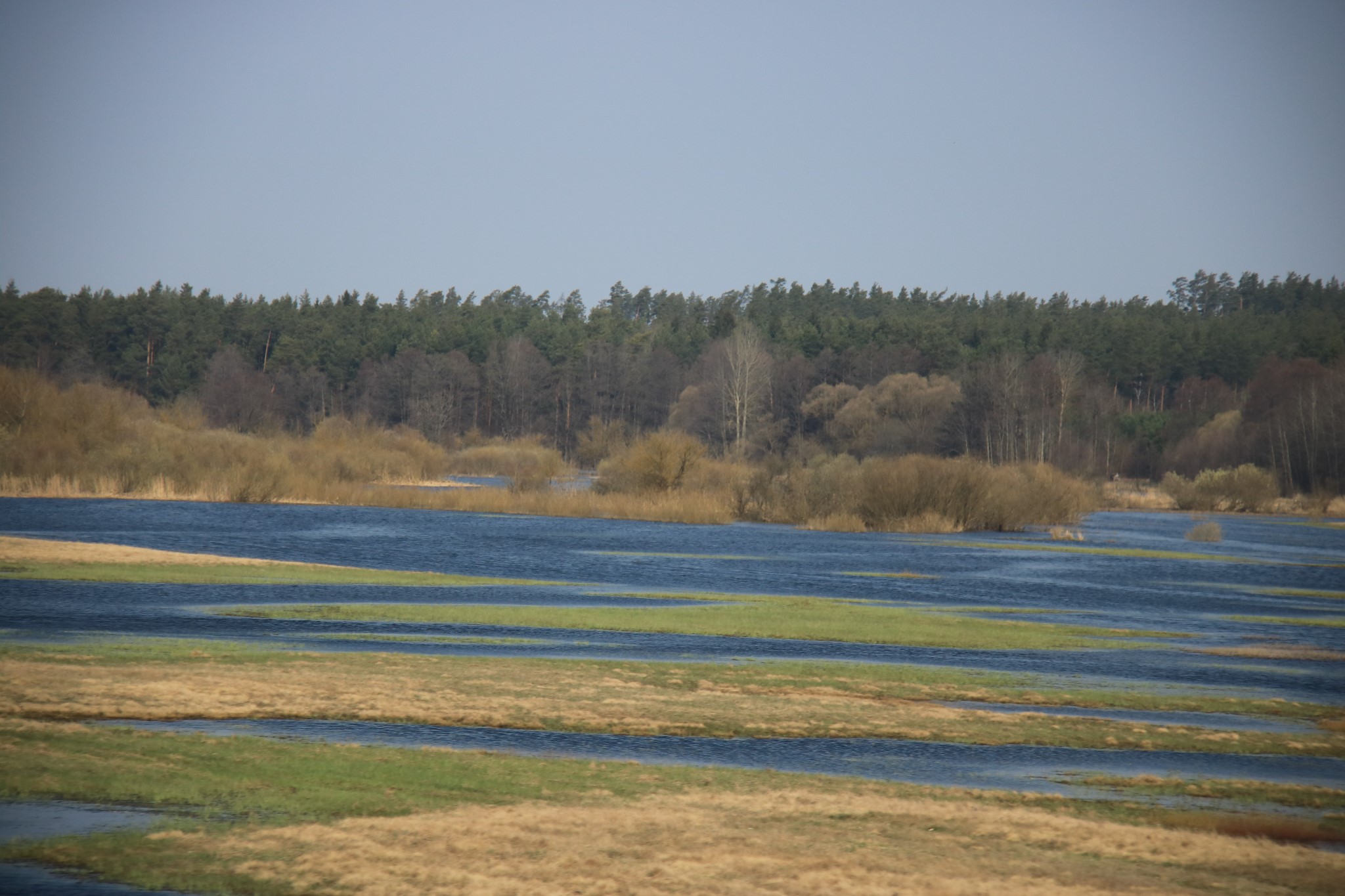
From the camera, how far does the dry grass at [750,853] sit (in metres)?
9.41

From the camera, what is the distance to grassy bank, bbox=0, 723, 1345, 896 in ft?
31.2

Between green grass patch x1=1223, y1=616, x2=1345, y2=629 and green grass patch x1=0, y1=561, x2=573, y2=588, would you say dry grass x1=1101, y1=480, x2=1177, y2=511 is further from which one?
green grass patch x1=0, y1=561, x2=573, y2=588

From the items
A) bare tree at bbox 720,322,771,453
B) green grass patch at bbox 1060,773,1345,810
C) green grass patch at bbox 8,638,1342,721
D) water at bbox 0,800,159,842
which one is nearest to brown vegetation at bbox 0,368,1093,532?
bare tree at bbox 720,322,771,453

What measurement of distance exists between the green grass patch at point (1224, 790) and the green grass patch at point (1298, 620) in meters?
19.1

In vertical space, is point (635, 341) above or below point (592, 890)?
above

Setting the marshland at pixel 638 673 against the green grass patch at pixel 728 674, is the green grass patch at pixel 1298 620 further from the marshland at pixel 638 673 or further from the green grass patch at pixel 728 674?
the green grass patch at pixel 728 674

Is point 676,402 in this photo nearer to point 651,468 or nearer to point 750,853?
point 651,468

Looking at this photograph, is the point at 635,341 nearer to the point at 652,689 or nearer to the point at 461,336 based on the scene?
the point at 461,336

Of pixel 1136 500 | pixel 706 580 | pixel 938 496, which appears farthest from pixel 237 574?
pixel 1136 500

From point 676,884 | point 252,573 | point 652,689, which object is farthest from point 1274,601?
point 676,884

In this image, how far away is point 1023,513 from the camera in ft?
209

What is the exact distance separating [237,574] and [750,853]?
2451 cm

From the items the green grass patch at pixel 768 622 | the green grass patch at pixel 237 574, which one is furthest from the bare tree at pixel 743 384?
the green grass patch at pixel 768 622

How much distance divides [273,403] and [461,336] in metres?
27.1
